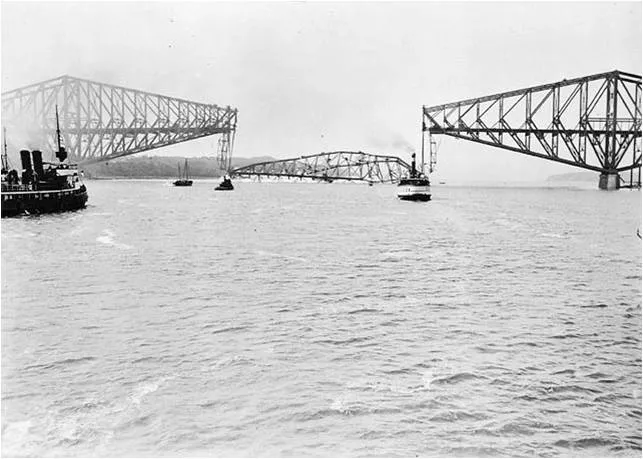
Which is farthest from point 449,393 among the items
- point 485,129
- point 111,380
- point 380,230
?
point 485,129

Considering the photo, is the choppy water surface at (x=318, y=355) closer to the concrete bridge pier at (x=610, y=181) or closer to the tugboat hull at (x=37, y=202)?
the tugboat hull at (x=37, y=202)

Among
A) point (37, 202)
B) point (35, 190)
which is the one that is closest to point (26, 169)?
point (35, 190)

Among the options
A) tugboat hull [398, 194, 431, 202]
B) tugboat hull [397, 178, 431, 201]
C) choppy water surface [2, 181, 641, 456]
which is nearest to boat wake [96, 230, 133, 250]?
choppy water surface [2, 181, 641, 456]

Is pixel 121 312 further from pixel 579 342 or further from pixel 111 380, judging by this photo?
pixel 579 342

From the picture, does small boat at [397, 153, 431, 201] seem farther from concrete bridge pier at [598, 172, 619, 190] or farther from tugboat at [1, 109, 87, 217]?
tugboat at [1, 109, 87, 217]

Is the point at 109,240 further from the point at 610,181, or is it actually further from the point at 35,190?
the point at 610,181

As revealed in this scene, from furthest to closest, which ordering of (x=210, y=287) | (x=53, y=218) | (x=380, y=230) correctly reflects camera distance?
1. (x=53, y=218)
2. (x=380, y=230)
3. (x=210, y=287)

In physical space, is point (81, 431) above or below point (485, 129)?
below

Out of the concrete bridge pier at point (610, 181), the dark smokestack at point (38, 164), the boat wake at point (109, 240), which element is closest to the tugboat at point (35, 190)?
the dark smokestack at point (38, 164)
